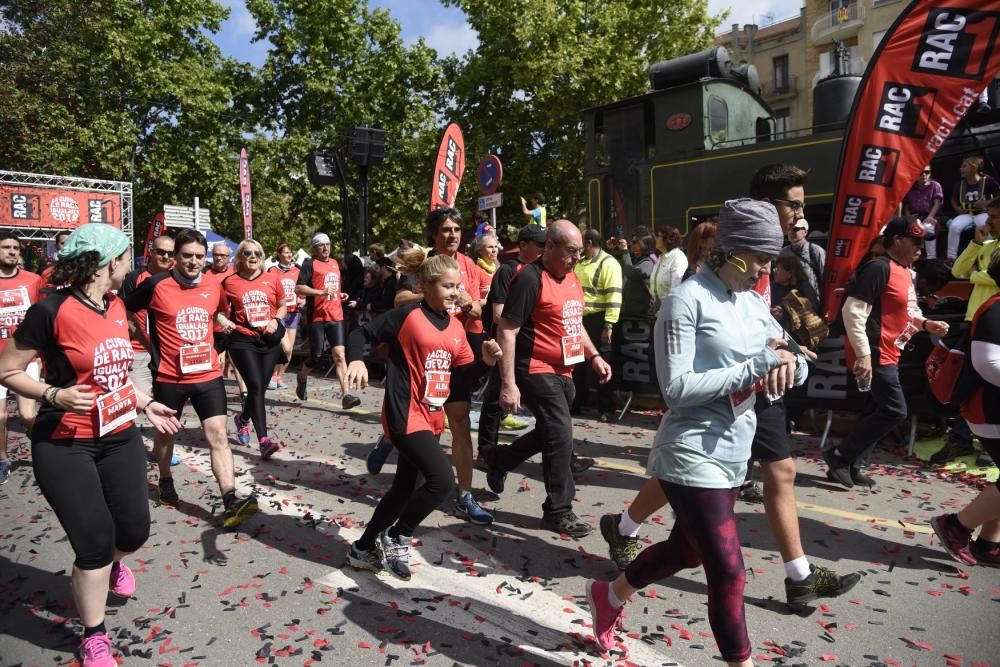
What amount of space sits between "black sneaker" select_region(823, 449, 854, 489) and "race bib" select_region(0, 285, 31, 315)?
246 inches

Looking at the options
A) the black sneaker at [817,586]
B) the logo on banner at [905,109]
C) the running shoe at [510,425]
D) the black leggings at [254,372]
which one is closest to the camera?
the black sneaker at [817,586]

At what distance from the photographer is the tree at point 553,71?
84.3 ft

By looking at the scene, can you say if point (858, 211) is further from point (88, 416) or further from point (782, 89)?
point (782, 89)

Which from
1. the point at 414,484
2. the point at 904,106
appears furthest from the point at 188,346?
the point at 904,106

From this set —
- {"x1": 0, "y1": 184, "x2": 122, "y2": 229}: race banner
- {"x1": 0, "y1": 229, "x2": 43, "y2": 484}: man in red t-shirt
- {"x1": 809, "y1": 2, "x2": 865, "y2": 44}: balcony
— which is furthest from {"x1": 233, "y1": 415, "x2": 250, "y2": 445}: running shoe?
{"x1": 809, "y1": 2, "x2": 865, "y2": 44}: balcony

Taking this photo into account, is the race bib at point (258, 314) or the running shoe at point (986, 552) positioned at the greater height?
the race bib at point (258, 314)

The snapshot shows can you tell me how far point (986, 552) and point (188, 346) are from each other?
15.6 ft

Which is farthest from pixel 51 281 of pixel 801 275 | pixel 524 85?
pixel 524 85

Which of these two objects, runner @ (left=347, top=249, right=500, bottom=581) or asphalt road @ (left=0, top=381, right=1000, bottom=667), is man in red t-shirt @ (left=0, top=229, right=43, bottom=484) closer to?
asphalt road @ (left=0, top=381, right=1000, bottom=667)

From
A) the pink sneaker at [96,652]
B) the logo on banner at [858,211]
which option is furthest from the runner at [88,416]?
the logo on banner at [858,211]

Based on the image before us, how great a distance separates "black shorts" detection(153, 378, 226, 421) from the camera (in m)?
4.90

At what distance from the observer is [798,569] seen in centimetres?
353

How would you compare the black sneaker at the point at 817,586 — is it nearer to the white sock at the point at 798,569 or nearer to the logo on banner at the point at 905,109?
the white sock at the point at 798,569

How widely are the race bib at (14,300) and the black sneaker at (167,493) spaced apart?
193 cm
